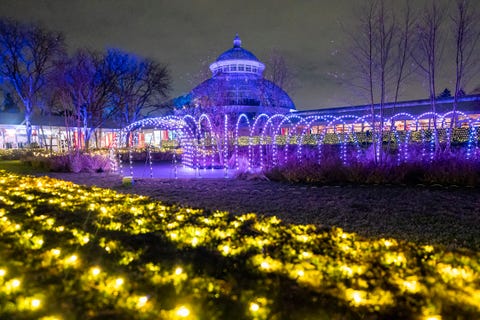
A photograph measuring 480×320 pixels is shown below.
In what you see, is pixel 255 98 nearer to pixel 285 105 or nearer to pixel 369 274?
pixel 285 105

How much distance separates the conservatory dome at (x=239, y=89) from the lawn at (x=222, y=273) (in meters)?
16.7

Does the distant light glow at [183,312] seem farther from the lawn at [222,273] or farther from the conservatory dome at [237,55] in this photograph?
the conservatory dome at [237,55]

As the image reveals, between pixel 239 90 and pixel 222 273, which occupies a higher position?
pixel 239 90

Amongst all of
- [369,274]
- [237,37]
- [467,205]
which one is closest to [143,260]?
[369,274]

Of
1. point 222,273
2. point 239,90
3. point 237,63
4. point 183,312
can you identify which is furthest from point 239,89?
point 183,312

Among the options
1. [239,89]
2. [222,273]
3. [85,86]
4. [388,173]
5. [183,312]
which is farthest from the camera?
[239,89]

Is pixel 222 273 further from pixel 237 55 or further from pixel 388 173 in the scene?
pixel 237 55

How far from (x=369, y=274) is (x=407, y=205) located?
3824 millimetres

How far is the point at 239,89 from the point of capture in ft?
139

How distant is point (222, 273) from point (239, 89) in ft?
133

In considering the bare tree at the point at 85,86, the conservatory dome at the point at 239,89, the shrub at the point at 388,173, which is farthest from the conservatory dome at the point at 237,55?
the shrub at the point at 388,173

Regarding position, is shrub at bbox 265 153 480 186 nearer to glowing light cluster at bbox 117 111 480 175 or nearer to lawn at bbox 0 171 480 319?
glowing light cluster at bbox 117 111 480 175

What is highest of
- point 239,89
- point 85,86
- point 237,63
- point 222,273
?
point 237,63

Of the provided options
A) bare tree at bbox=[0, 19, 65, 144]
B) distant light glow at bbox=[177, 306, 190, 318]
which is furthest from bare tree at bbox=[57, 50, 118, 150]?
distant light glow at bbox=[177, 306, 190, 318]
